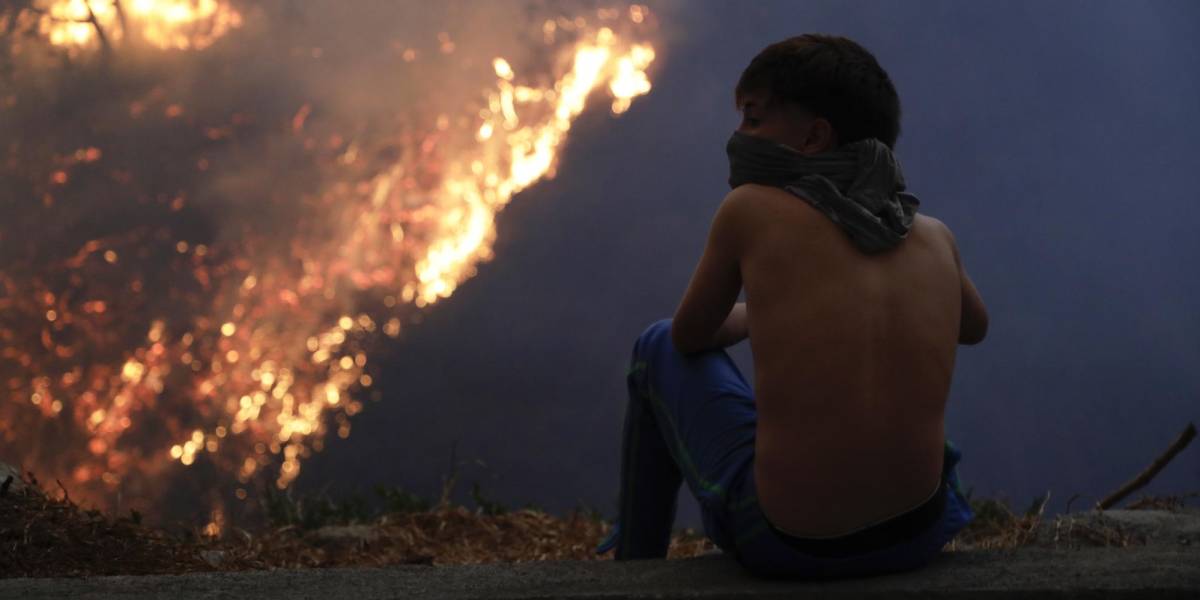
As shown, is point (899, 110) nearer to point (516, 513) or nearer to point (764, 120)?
point (764, 120)

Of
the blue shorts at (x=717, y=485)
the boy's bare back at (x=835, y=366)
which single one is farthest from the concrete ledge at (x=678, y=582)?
the boy's bare back at (x=835, y=366)

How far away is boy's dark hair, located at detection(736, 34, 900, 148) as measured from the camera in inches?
109

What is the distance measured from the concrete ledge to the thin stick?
2.76 m

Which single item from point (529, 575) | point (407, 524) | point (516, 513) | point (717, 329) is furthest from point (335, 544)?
point (717, 329)

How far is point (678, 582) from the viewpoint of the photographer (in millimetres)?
2859

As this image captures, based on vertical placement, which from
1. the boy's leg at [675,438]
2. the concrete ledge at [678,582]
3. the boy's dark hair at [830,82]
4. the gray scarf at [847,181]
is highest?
the boy's dark hair at [830,82]

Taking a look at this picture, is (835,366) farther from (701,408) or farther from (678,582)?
(678,582)

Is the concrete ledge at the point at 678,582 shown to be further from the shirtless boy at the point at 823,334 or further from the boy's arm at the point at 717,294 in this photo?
the boy's arm at the point at 717,294

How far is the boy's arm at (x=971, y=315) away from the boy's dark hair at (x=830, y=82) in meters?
0.41

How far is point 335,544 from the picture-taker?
6.67 metres

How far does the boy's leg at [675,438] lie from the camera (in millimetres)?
2873

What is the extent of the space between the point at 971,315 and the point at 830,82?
0.76m

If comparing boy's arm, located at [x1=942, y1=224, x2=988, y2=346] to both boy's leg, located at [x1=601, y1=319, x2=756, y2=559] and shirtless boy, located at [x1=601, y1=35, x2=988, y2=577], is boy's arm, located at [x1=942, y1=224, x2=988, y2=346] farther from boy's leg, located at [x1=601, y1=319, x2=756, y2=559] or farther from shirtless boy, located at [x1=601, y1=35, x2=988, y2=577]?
boy's leg, located at [x1=601, y1=319, x2=756, y2=559]

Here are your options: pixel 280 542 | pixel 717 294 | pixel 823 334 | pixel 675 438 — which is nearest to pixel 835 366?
pixel 823 334
